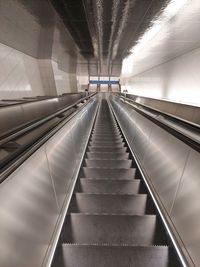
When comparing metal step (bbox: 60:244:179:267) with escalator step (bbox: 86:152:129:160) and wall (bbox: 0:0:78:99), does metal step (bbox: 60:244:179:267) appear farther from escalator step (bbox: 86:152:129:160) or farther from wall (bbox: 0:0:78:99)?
wall (bbox: 0:0:78:99)

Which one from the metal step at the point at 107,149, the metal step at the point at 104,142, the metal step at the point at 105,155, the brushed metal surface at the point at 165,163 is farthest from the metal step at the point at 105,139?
the brushed metal surface at the point at 165,163

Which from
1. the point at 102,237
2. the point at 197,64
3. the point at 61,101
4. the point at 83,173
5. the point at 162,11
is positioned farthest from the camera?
the point at 197,64

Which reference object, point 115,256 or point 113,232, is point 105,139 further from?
point 115,256

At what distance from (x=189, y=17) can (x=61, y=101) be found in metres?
4.90

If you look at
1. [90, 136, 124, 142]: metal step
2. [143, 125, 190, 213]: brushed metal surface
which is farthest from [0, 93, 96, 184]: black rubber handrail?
[90, 136, 124, 142]: metal step

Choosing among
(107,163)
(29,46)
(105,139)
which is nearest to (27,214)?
(107,163)

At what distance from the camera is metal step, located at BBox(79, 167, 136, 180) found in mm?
3051

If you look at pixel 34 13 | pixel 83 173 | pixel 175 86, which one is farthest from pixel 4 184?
pixel 175 86

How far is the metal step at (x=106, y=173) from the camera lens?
10.0 feet

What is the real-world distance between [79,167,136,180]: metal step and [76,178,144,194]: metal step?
1.11 ft

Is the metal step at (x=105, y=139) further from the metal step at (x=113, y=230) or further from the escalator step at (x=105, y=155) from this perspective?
the metal step at (x=113, y=230)

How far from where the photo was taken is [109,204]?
223 cm

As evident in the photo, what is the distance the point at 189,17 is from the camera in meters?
5.06

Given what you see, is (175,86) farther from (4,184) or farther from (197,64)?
(4,184)
